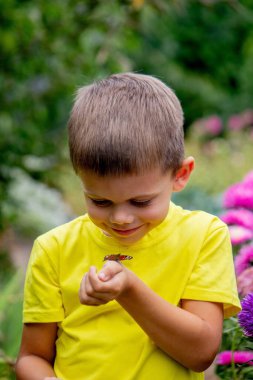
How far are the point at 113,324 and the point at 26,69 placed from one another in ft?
11.9

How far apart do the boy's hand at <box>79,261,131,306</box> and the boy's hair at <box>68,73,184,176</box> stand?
248mm

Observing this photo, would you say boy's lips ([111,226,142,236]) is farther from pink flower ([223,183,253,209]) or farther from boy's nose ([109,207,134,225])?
pink flower ([223,183,253,209])

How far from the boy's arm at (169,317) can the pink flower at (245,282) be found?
0.49m

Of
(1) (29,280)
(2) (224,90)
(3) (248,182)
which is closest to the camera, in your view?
(1) (29,280)

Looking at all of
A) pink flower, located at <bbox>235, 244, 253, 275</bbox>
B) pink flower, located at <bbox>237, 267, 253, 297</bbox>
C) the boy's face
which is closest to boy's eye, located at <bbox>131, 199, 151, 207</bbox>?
the boy's face

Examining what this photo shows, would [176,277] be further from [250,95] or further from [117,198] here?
[250,95]

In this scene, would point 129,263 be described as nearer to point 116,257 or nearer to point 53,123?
point 116,257

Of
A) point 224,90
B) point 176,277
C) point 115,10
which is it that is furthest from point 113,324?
point 224,90

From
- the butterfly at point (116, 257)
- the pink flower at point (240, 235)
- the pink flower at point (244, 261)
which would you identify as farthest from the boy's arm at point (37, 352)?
the pink flower at point (240, 235)

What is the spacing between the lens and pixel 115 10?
5.57m

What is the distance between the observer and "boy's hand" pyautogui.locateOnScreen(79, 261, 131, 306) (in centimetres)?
198

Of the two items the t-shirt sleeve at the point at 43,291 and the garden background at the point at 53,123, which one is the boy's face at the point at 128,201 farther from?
the garden background at the point at 53,123

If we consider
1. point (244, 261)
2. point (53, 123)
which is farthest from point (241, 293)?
Result: point (53, 123)

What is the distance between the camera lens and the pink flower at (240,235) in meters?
3.51
